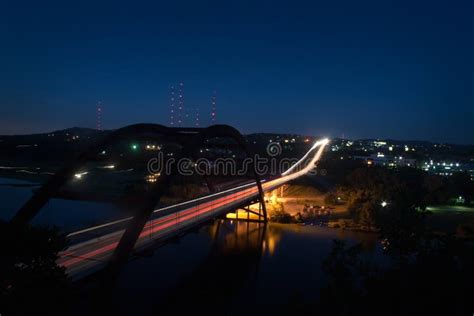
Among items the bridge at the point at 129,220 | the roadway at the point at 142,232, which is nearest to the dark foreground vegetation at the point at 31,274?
the bridge at the point at 129,220

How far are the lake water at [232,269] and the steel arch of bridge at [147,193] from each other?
2074 millimetres

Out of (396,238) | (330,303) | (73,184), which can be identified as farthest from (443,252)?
(73,184)

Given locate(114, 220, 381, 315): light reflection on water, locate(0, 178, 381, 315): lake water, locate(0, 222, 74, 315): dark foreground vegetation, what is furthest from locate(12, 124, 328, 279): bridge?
locate(0, 222, 74, 315): dark foreground vegetation

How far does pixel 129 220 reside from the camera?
899 inches

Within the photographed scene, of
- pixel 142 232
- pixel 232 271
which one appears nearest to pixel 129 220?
pixel 142 232

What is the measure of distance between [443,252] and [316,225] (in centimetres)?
2991

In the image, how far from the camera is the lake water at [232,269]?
21719mm

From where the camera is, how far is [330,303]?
11.1m

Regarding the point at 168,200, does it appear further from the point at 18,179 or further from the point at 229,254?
the point at 18,179

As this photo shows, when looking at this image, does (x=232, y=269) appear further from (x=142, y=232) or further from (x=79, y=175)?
(x=79, y=175)

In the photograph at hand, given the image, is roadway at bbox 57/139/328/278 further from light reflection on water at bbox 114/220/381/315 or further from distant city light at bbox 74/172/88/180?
distant city light at bbox 74/172/88/180

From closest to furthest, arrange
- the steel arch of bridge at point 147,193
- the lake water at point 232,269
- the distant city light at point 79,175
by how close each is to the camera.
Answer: the steel arch of bridge at point 147,193
the lake water at point 232,269
the distant city light at point 79,175

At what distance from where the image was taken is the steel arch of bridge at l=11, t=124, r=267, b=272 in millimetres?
16328

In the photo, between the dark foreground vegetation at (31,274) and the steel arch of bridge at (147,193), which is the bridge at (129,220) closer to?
the steel arch of bridge at (147,193)
